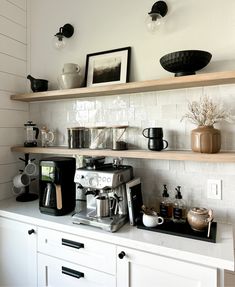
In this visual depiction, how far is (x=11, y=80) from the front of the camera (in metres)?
1.94

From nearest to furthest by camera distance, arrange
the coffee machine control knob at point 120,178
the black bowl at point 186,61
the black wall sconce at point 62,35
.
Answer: the black bowl at point 186,61
the coffee machine control knob at point 120,178
the black wall sconce at point 62,35

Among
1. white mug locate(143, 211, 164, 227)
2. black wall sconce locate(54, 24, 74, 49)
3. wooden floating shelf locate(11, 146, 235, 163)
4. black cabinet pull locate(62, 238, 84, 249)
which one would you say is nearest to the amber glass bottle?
white mug locate(143, 211, 164, 227)

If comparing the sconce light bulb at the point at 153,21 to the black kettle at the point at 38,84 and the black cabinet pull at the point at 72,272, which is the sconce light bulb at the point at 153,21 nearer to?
the black kettle at the point at 38,84

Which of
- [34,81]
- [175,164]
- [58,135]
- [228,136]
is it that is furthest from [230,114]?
[34,81]

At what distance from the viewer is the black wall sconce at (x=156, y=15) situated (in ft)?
4.71

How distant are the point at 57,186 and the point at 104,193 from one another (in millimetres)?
331

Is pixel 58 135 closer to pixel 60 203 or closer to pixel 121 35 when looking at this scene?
pixel 60 203

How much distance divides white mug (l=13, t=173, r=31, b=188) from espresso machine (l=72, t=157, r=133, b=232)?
65 cm

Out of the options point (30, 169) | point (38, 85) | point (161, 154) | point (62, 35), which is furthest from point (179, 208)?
point (62, 35)

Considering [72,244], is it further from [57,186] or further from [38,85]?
[38,85]

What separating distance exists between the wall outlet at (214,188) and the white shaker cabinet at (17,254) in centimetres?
115

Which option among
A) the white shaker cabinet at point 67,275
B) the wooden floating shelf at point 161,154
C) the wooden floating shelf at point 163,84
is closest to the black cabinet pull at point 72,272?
the white shaker cabinet at point 67,275

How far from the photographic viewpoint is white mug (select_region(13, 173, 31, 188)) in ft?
5.97

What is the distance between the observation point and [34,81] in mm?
1860
